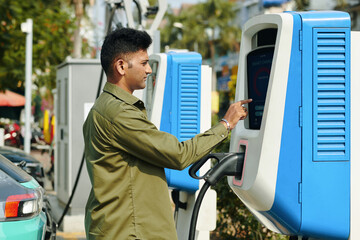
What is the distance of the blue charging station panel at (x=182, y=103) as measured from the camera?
4.82m

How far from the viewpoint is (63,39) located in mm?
17781

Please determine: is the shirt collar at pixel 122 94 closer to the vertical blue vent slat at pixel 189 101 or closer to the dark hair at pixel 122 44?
the dark hair at pixel 122 44

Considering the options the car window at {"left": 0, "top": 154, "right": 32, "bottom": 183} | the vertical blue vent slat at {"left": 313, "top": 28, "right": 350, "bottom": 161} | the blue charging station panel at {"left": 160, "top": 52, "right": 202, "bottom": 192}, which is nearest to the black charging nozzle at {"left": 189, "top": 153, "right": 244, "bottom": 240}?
the vertical blue vent slat at {"left": 313, "top": 28, "right": 350, "bottom": 161}

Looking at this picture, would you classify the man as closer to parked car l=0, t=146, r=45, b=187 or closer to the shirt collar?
the shirt collar

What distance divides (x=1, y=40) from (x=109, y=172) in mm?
10812

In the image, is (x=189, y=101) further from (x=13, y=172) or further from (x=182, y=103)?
(x=13, y=172)

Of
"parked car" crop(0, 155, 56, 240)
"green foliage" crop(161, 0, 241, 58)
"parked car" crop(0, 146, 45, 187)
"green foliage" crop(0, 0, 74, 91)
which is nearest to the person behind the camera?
"parked car" crop(0, 155, 56, 240)

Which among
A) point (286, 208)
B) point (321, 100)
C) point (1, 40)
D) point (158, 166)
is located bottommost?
point (286, 208)

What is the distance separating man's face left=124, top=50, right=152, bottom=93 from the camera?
2.74 meters

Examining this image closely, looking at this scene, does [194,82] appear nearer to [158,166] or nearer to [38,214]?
[38,214]

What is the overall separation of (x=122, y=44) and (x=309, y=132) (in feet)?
2.92


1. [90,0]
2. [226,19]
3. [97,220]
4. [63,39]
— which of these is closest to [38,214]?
[97,220]

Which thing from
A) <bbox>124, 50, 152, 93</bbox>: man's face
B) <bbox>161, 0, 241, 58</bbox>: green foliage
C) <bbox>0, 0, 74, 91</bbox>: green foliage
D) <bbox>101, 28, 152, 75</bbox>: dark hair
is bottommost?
<bbox>124, 50, 152, 93</bbox>: man's face

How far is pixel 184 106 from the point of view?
4.88m
